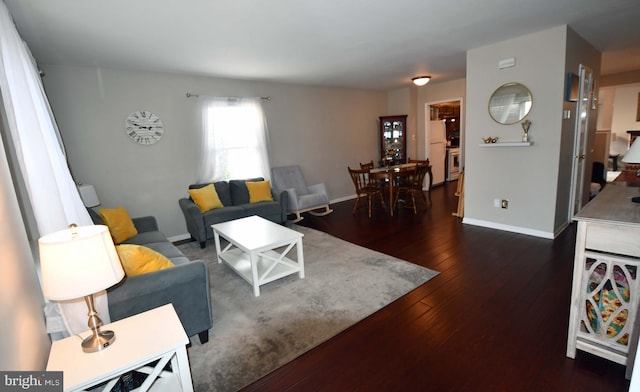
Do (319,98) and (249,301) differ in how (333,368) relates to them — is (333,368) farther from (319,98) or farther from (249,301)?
(319,98)

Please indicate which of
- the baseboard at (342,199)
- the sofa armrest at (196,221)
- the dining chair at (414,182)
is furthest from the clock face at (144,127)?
the dining chair at (414,182)

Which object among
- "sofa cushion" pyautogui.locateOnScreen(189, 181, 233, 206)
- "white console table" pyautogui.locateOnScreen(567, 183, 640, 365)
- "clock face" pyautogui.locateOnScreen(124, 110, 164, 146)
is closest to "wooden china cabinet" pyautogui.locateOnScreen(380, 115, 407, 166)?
"sofa cushion" pyautogui.locateOnScreen(189, 181, 233, 206)

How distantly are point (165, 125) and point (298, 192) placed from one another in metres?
2.42

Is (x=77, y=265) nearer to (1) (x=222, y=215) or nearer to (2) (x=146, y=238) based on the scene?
(2) (x=146, y=238)

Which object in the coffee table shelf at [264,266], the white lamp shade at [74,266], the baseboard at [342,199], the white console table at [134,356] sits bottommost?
the baseboard at [342,199]

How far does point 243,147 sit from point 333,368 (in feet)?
13.3

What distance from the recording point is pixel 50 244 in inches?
46.8

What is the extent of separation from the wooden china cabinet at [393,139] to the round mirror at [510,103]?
10.2 ft

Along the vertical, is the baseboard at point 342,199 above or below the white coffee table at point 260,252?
below

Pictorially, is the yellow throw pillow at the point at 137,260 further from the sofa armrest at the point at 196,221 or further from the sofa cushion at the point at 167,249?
the sofa armrest at the point at 196,221

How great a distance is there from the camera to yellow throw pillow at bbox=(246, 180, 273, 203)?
483 cm

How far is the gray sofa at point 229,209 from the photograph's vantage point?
13.5 feet

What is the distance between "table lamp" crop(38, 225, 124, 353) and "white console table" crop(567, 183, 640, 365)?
7.81 ft

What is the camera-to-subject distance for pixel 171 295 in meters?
1.99
